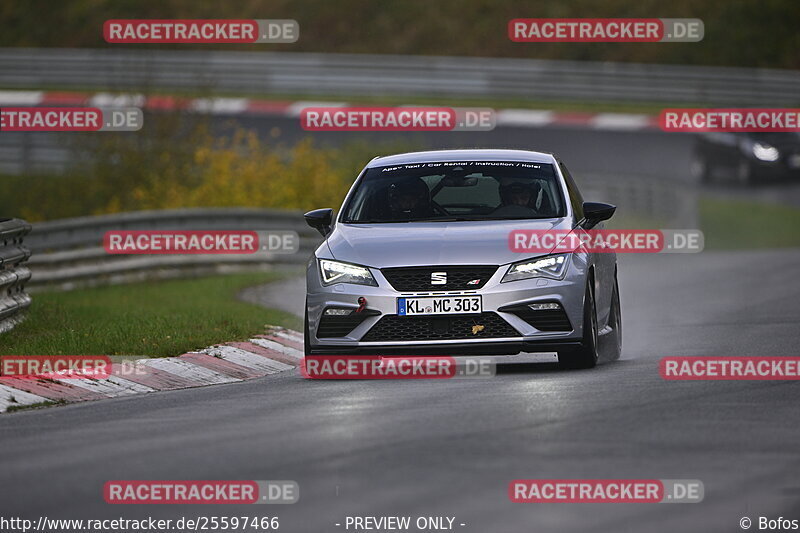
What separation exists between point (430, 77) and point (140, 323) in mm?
29645

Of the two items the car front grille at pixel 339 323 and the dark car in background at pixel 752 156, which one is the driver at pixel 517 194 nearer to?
the car front grille at pixel 339 323

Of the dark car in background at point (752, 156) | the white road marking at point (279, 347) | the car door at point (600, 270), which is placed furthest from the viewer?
the dark car in background at point (752, 156)

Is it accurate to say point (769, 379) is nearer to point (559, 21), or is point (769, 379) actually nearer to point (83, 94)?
point (83, 94)

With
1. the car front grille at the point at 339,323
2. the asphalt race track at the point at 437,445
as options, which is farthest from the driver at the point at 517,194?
the car front grille at the point at 339,323

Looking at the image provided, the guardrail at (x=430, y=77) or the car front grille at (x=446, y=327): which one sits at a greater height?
the guardrail at (x=430, y=77)

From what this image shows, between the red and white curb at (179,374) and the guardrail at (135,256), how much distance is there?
8.48 m

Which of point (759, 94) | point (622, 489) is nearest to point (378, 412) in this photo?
point (622, 489)

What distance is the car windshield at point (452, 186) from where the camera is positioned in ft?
41.5

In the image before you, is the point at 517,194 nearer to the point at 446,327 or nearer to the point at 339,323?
the point at 446,327

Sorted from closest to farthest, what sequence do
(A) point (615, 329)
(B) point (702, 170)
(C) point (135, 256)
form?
(A) point (615, 329)
(C) point (135, 256)
(B) point (702, 170)

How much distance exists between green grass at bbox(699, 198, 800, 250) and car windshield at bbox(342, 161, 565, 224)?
18807mm

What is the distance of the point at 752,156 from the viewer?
125 feet

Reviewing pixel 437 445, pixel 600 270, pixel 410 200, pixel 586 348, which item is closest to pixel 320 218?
pixel 410 200

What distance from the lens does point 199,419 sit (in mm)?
9844
